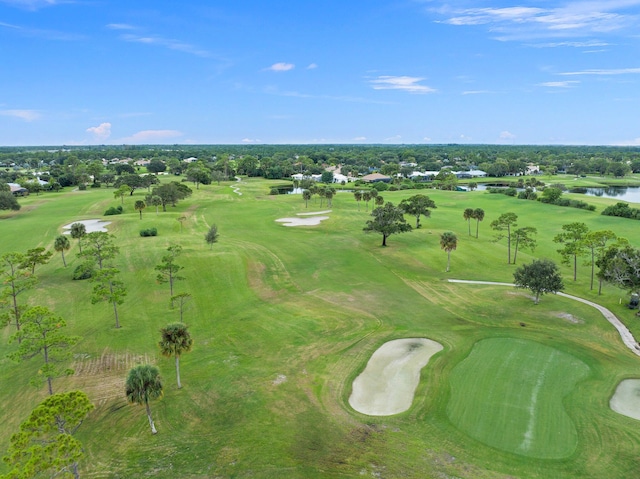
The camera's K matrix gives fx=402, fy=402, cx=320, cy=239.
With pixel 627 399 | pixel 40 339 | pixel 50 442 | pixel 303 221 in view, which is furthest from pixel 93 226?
pixel 627 399

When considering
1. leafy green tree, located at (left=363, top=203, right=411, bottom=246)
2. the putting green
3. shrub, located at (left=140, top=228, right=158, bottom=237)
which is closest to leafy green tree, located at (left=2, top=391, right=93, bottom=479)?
the putting green

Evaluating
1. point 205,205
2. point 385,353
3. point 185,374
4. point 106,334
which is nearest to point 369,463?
point 385,353

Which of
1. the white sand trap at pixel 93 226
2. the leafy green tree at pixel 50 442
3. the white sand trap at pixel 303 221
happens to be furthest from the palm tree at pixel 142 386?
the white sand trap at pixel 303 221

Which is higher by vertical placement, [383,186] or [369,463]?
[383,186]

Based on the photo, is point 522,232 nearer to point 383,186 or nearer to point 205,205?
point 205,205

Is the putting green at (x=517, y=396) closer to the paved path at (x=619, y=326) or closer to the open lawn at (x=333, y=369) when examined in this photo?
the open lawn at (x=333, y=369)

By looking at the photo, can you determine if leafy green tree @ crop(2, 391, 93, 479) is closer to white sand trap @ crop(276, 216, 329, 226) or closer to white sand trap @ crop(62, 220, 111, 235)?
white sand trap @ crop(62, 220, 111, 235)
